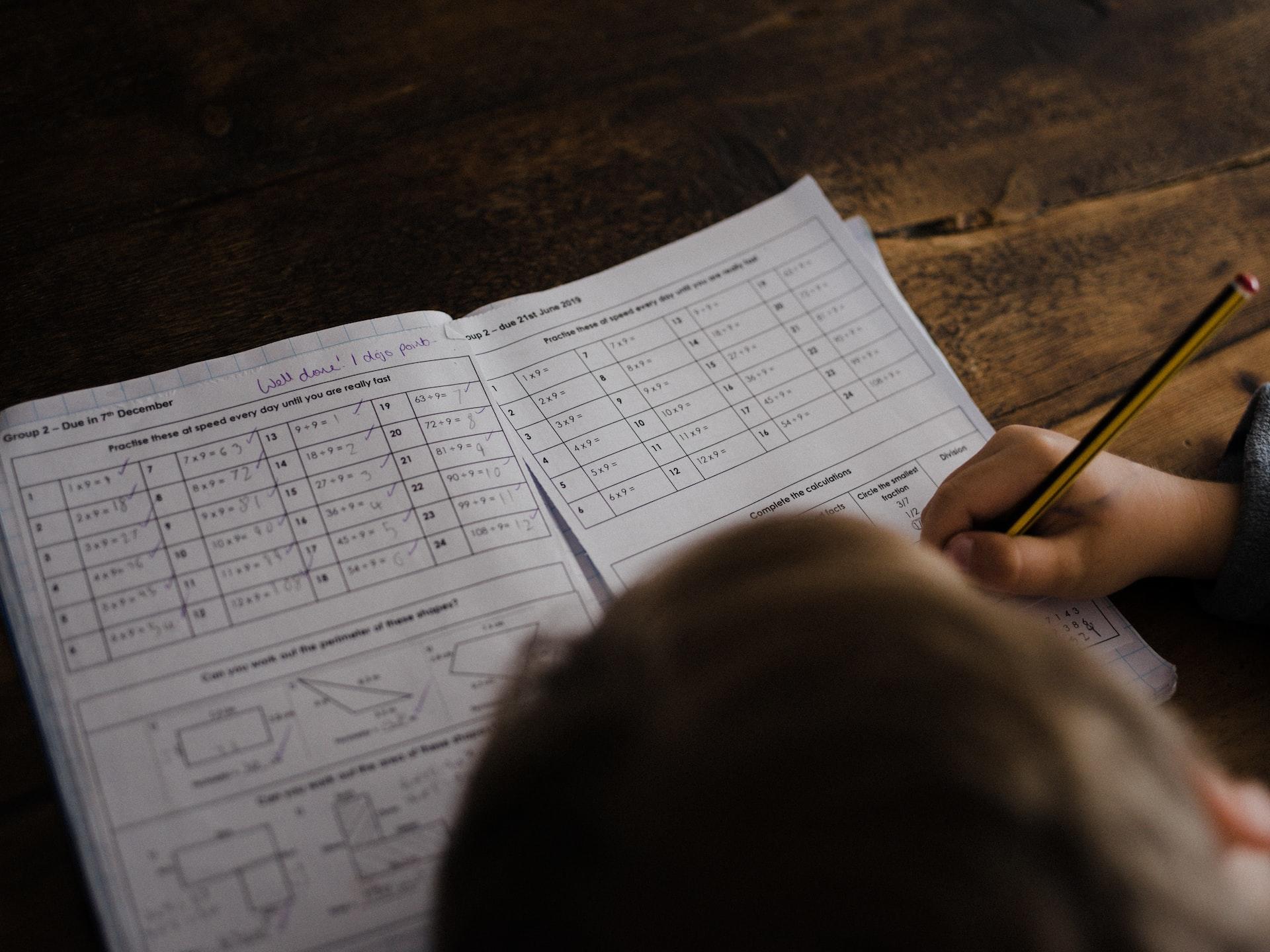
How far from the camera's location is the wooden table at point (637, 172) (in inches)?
22.7

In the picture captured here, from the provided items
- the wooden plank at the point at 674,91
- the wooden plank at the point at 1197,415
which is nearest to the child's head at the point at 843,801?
the wooden plank at the point at 1197,415

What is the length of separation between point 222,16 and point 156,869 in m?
0.57

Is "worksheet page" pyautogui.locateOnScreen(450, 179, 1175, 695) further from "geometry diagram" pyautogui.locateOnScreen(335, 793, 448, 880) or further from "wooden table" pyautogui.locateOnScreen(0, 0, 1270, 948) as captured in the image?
"geometry diagram" pyautogui.locateOnScreen(335, 793, 448, 880)

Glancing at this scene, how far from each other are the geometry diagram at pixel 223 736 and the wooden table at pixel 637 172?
0.22 m

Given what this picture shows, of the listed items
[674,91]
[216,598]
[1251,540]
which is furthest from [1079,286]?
[216,598]

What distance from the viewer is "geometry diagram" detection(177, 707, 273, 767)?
424 millimetres

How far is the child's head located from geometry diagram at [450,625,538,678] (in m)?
0.14

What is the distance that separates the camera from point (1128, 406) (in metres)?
0.43

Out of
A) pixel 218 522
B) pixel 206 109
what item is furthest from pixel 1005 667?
pixel 206 109

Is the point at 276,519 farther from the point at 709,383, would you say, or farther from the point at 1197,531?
the point at 1197,531

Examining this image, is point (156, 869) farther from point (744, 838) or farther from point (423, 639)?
point (744, 838)

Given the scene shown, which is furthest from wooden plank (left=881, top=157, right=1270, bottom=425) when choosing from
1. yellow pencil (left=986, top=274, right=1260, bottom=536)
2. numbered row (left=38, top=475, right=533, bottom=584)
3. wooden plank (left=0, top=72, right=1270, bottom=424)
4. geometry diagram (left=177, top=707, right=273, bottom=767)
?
geometry diagram (left=177, top=707, right=273, bottom=767)

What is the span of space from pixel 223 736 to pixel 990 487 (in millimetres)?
392

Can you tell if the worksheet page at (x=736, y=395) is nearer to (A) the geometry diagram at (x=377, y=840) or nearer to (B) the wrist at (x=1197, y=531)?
(B) the wrist at (x=1197, y=531)
